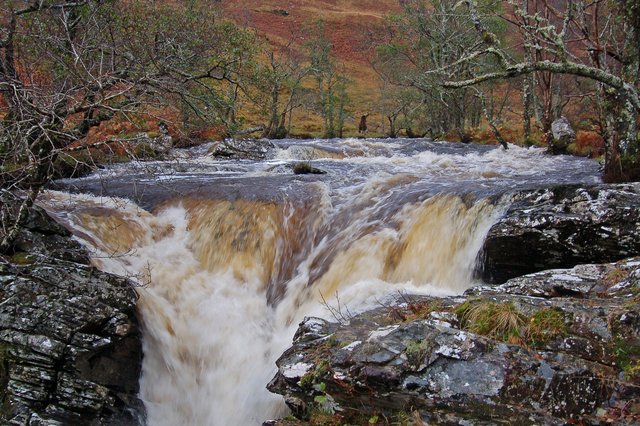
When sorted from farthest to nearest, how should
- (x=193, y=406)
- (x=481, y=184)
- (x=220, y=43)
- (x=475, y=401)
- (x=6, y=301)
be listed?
1. (x=220, y=43)
2. (x=481, y=184)
3. (x=193, y=406)
4. (x=6, y=301)
5. (x=475, y=401)

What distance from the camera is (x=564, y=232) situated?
683 centimetres

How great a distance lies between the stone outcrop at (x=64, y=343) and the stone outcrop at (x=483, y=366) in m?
2.30

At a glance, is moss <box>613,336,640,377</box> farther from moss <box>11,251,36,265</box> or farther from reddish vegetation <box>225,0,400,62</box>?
reddish vegetation <box>225,0,400,62</box>

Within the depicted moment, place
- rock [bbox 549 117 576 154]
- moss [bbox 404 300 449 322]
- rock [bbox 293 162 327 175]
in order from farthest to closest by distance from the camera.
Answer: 1. rock [bbox 549 117 576 154]
2. rock [bbox 293 162 327 175]
3. moss [bbox 404 300 449 322]

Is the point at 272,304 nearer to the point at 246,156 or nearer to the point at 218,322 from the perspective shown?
the point at 218,322

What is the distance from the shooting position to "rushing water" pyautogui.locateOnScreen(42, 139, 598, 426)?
6992 mm

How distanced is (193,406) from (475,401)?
14.0ft

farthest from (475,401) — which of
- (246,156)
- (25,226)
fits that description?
(246,156)

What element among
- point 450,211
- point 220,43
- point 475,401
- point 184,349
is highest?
point 220,43

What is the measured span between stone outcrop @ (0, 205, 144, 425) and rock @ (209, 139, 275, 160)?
43.8ft

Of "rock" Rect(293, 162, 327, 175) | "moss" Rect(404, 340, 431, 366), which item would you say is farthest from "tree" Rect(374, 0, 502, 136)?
"moss" Rect(404, 340, 431, 366)

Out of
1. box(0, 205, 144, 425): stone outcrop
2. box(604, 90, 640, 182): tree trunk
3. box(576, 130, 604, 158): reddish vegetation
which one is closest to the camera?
box(0, 205, 144, 425): stone outcrop

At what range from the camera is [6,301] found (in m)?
5.81

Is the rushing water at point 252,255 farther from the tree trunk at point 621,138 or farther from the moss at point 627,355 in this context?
the moss at point 627,355
